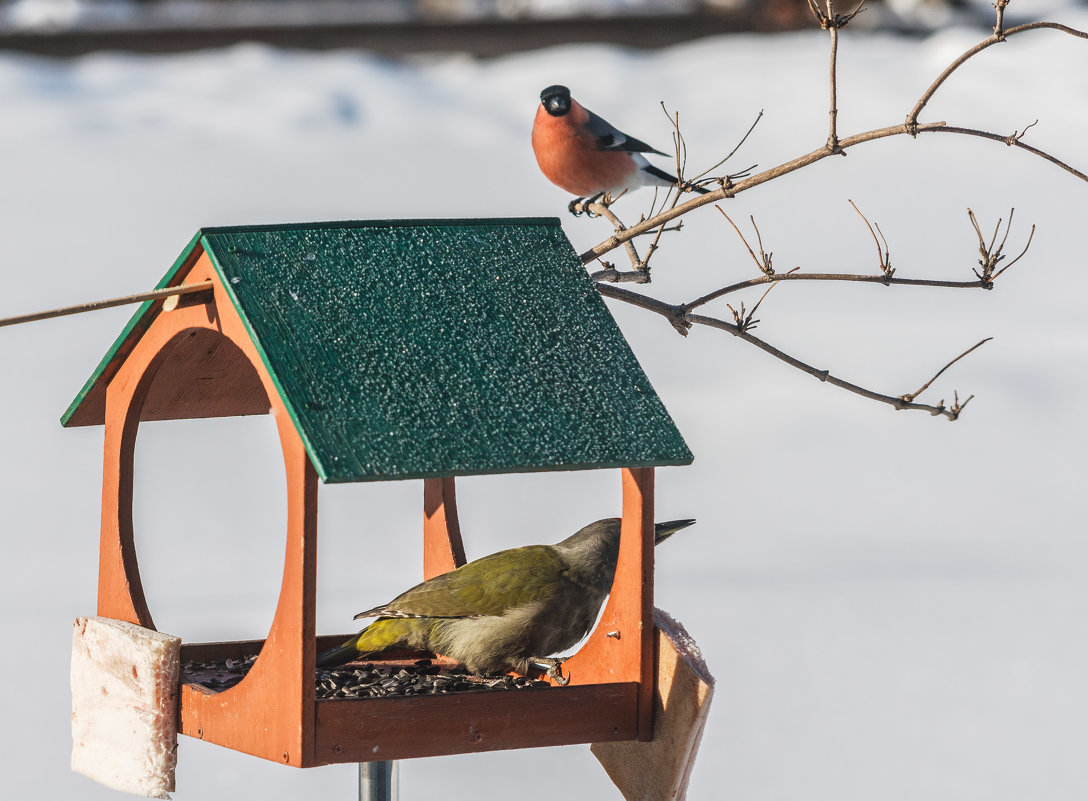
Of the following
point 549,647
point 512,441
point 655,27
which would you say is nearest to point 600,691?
point 549,647

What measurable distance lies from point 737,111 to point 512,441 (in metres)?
7.72

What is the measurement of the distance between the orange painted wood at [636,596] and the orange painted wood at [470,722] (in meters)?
0.03

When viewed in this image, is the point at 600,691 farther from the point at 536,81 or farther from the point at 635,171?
the point at 536,81

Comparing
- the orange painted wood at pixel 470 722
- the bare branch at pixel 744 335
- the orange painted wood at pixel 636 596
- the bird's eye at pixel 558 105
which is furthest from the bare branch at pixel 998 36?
the orange painted wood at pixel 470 722

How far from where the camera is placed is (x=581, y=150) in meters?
3.32

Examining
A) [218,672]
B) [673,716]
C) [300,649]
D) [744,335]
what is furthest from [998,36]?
[218,672]

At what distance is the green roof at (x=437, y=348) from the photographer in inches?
92.8

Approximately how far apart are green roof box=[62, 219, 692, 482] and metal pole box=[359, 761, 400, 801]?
824mm

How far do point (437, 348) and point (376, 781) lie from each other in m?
0.91

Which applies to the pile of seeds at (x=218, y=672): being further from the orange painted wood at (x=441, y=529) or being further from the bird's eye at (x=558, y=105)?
the bird's eye at (x=558, y=105)

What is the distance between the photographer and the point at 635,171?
341 cm

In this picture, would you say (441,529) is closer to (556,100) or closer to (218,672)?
(218,672)

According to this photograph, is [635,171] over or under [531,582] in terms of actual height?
over

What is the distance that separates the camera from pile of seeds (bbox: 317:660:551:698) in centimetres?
267
